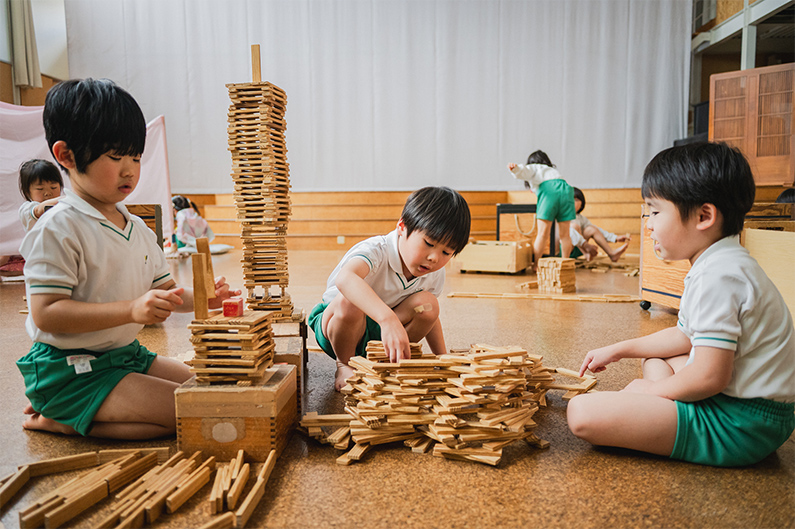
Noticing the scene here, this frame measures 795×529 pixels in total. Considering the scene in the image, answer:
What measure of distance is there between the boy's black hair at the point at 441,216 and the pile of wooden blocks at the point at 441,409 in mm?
404

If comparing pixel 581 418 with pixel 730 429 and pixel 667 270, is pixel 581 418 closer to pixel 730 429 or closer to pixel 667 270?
pixel 730 429

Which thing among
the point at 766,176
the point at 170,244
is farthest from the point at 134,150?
the point at 766,176

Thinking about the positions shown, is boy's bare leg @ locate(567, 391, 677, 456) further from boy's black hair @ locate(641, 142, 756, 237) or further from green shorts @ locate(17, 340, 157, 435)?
green shorts @ locate(17, 340, 157, 435)

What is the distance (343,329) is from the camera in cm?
203

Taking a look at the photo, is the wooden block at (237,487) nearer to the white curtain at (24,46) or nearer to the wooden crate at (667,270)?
the wooden crate at (667,270)

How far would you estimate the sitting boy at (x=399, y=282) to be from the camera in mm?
1788

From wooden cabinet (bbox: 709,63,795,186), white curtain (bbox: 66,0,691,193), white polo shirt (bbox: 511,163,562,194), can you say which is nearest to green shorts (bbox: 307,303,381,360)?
white polo shirt (bbox: 511,163,562,194)

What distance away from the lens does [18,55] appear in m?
8.25

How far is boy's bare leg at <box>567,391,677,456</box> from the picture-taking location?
1.44m

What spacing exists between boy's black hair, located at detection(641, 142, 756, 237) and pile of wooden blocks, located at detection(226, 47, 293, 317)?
5.19 ft

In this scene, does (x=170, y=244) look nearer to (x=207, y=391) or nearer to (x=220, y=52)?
(x=220, y=52)

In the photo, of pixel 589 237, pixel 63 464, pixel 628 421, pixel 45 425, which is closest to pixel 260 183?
pixel 45 425

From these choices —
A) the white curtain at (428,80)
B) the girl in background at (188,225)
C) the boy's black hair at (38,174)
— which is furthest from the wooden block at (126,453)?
the white curtain at (428,80)

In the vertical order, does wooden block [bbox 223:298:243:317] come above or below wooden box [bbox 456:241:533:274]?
above
